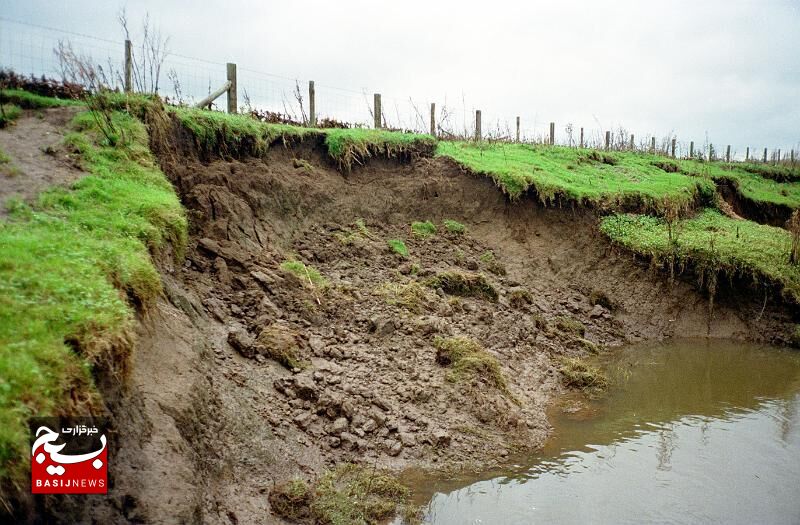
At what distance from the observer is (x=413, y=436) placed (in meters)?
6.79

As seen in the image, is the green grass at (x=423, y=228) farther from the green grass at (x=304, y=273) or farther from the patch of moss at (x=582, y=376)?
the patch of moss at (x=582, y=376)

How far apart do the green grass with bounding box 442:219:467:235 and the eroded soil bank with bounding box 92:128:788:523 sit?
18 centimetres

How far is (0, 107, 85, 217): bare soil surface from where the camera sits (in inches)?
266

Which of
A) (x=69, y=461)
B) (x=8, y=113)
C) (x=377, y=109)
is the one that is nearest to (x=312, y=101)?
(x=377, y=109)

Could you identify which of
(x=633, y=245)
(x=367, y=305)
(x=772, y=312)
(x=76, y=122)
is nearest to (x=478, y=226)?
(x=633, y=245)

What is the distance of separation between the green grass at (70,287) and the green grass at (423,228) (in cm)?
656

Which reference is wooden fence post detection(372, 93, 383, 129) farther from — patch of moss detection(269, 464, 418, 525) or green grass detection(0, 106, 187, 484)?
patch of moss detection(269, 464, 418, 525)

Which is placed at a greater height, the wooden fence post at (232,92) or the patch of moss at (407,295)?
the wooden fence post at (232,92)

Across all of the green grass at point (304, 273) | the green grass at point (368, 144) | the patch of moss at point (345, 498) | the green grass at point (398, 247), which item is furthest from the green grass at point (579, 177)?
the patch of moss at point (345, 498)

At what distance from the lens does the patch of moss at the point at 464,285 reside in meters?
11.4

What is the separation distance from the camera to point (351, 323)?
8.86 metres

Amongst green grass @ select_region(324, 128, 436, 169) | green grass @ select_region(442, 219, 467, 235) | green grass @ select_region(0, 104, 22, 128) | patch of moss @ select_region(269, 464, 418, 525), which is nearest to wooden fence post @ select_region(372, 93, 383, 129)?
green grass @ select_region(324, 128, 436, 169)

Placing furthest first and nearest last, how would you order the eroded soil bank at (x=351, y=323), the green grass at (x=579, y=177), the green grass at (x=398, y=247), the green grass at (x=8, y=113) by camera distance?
the green grass at (x=579, y=177) < the green grass at (x=398, y=247) < the green grass at (x=8, y=113) < the eroded soil bank at (x=351, y=323)

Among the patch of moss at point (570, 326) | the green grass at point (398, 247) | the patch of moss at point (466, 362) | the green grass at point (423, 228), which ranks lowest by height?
the patch of moss at point (570, 326)
